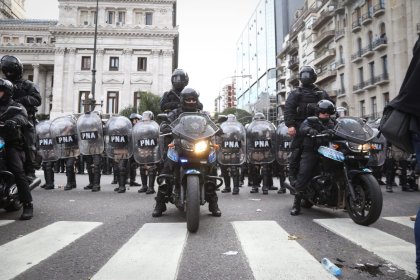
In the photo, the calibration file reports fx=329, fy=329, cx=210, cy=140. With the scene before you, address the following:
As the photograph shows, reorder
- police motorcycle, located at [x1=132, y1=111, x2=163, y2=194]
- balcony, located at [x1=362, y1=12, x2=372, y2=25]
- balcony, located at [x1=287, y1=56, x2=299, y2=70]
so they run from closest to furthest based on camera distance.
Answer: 1. police motorcycle, located at [x1=132, y1=111, x2=163, y2=194]
2. balcony, located at [x1=362, y1=12, x2=372, y2=25]
3. balcony, located at [x1=287, y1=56, x2=299, y2=70]

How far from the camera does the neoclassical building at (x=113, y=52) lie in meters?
47.4

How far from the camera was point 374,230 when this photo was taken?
3.90 meters

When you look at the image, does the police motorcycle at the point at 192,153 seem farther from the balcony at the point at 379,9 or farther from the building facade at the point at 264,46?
the building facade at the point at 264,46

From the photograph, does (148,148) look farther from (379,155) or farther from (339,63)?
(339,63)

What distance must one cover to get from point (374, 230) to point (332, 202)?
0.74 meters

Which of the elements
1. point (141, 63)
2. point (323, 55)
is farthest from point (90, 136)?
point (141, 63)

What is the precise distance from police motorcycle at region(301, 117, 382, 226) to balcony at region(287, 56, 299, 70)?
52542 millimetres

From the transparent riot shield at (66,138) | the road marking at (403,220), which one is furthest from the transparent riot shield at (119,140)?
the road marking at (403,220)

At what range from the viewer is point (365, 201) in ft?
13.6

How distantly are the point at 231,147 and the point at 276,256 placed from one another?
18.0 ft

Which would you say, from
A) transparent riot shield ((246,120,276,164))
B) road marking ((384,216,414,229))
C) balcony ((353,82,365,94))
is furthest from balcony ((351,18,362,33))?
road marking ((384,216,414,229))

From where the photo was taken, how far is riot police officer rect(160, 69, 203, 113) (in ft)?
18.6

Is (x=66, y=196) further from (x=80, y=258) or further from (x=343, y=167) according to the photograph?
(x=343, y=167)

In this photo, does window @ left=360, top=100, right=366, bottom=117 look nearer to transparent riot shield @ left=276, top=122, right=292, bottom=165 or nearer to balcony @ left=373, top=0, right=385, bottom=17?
balcony @ left=373, top=0, right=385, bottom=17
